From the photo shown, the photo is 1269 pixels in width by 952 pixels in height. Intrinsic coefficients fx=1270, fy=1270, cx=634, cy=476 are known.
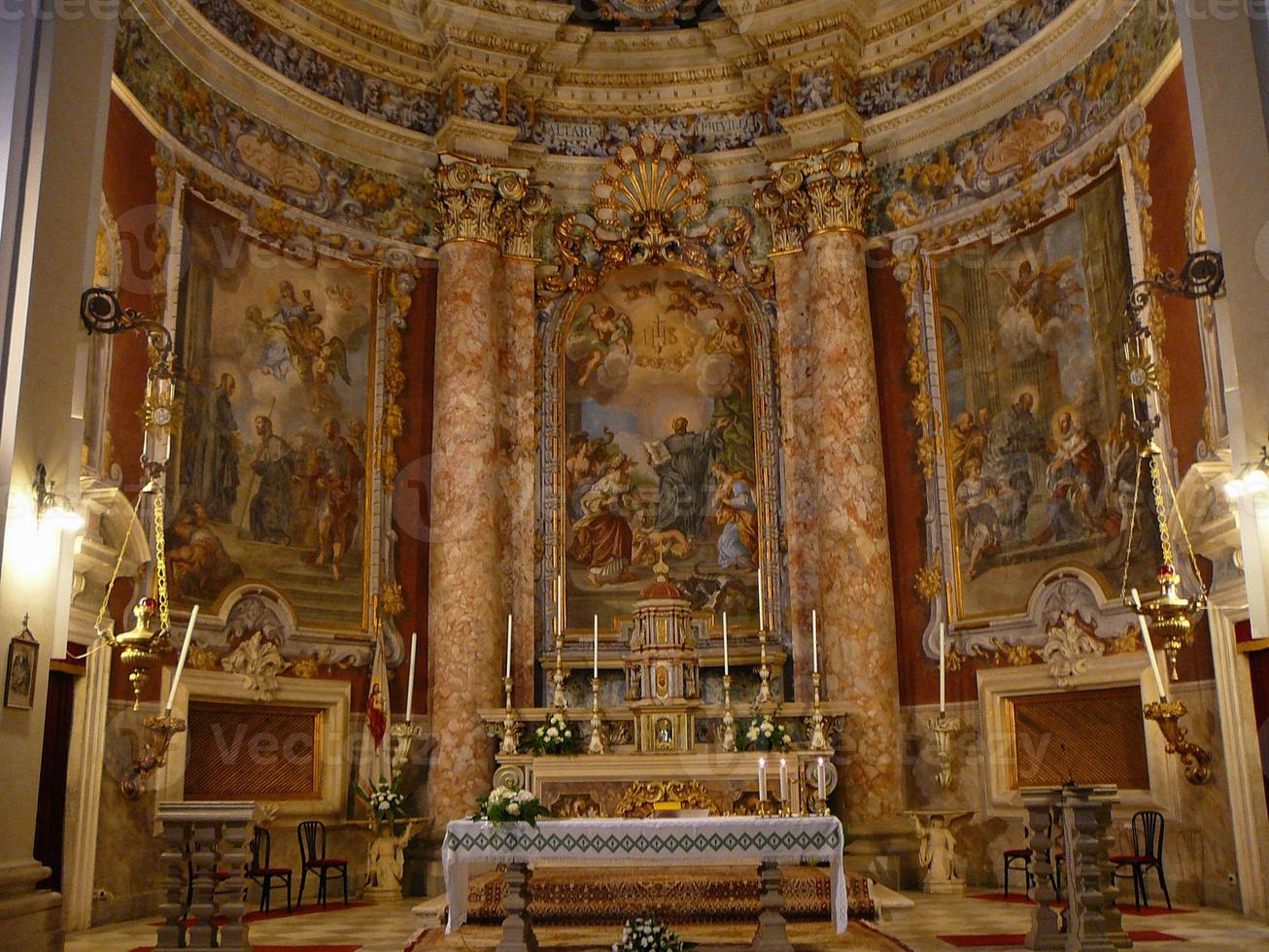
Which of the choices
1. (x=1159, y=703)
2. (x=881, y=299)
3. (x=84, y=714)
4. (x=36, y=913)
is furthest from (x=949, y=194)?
(x=36, y=913)

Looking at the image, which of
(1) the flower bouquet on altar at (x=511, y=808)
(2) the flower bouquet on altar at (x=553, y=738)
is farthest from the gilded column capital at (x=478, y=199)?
(1) the flower bouquet on altar at (x=511, y=808)

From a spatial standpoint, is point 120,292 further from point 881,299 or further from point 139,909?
point 881,299

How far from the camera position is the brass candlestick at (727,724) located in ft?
42.4

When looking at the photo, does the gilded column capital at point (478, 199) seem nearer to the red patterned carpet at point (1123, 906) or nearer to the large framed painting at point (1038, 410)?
the large framed painting at point (1038, 410)

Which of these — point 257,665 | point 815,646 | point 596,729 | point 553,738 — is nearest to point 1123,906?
point 815,646

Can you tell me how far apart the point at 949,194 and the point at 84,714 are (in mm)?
10591

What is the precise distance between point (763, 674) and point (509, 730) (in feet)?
8.96

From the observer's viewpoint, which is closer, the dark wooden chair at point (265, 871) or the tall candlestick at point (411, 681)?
the dark wooden chair at point (265, 871)

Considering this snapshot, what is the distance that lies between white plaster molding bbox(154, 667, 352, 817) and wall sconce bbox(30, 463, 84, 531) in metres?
4.07

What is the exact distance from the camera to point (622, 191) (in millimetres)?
15773

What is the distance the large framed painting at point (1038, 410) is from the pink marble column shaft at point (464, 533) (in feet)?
16.8

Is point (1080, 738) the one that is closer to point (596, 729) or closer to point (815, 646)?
point (815, 646)

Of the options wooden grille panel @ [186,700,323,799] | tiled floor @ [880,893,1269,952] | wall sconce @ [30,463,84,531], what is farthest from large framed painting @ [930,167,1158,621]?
wall sconce @ [30,463,84,531]

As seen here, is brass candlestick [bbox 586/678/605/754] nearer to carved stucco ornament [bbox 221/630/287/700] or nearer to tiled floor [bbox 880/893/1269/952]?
carved stucco ornament [bbox 221/630/287/700]
